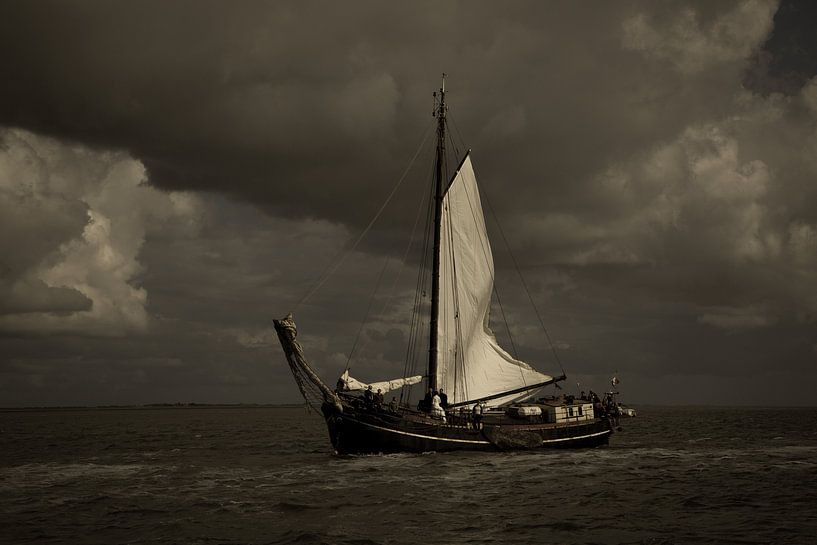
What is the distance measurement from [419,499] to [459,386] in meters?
23.3

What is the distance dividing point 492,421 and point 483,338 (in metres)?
6.66

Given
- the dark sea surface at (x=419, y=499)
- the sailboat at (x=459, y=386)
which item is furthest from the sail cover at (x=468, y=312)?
the dark sea surface at (x=419, y=499)

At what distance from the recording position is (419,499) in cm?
3134

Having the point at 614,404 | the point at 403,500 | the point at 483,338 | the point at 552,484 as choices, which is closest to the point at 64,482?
the point at 403,500

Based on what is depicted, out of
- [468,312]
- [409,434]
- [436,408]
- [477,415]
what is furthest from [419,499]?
[468,312]

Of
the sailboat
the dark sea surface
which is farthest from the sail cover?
the dark sea surface

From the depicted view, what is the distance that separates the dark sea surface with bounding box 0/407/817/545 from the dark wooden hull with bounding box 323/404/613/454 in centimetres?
121

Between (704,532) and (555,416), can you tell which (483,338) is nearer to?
(555,416)

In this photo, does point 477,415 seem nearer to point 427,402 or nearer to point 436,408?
point 436,408

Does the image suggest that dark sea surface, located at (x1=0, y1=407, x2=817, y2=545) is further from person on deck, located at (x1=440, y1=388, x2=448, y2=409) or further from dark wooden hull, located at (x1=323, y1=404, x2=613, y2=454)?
person on deck, located at (x1=440, y1=388, x2=448, y2=409)

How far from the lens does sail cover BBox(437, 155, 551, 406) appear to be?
54062 mm

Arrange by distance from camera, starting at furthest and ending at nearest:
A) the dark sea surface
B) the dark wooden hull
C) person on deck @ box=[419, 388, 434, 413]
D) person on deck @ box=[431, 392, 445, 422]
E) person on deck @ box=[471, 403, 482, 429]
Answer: person on deck @ box=[419, 388, 434, 413]
person on deck @ box=[471, 403, 482, 429]
person on deck @ box=[431, 392, 445, 422]
the dark wooden hull
the dark sea surface

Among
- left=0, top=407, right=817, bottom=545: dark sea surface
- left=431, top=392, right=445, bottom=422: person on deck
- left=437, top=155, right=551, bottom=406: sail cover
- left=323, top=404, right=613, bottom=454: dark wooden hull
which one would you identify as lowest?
left=0, top=407, right=817, bottom=545: dark sea surface

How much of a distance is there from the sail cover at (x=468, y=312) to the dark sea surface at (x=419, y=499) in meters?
7.02
